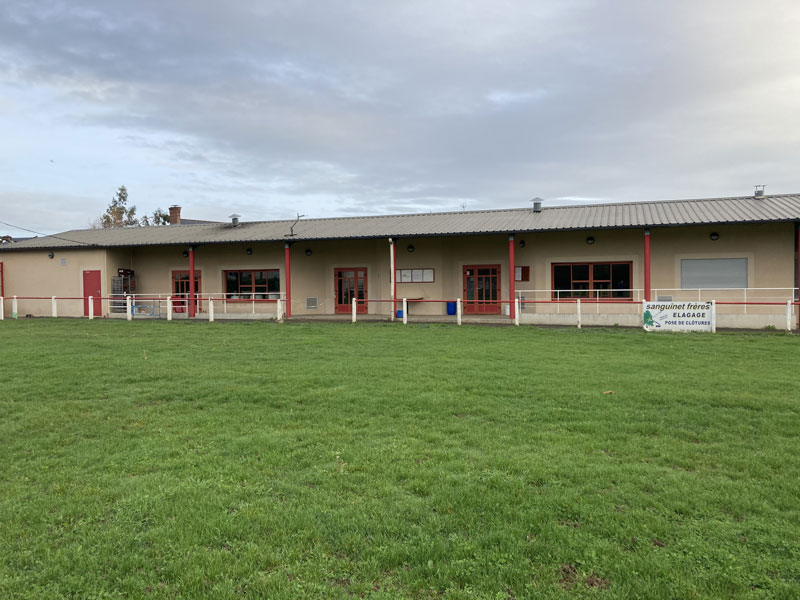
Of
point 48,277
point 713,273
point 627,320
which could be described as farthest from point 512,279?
point 48,277

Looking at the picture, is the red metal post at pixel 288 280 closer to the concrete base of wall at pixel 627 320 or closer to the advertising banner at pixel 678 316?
the concrete base of wall at pixel 627 320

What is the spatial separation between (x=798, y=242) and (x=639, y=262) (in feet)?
15.6

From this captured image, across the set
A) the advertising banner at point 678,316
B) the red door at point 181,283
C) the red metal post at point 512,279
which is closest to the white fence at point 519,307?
the red metal post at point 512,279

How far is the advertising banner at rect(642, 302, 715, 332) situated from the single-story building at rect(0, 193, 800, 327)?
153 centimetres

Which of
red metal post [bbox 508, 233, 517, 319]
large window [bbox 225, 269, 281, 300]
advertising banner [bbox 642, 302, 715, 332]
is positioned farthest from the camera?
large window [bbox 225, 269, 281, 300]

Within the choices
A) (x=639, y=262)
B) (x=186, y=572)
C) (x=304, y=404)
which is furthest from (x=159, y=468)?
(x=639, y=262)

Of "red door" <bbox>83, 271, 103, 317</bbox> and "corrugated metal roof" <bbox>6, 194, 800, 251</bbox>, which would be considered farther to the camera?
"red door" <bbox>83, 271, 103, 317</bbox>

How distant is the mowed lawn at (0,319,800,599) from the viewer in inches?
120

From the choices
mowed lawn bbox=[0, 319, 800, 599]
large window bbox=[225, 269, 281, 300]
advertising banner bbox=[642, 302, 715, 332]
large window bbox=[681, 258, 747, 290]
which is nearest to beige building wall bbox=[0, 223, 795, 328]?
large window bbox=[681, 258, 747, 290]

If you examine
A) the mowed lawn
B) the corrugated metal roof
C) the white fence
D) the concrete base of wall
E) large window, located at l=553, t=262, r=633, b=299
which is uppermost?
the corrugated metal roof

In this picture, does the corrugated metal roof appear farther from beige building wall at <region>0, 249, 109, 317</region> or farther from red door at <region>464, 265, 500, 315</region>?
red door at <region>464, 265, 500, 315</region>

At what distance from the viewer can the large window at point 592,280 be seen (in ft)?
66.5

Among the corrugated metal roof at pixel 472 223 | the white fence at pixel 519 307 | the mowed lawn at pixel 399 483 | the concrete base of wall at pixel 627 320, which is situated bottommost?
the mowed lawn at pixel 399 483

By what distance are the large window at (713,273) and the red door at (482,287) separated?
6795 millimetres
